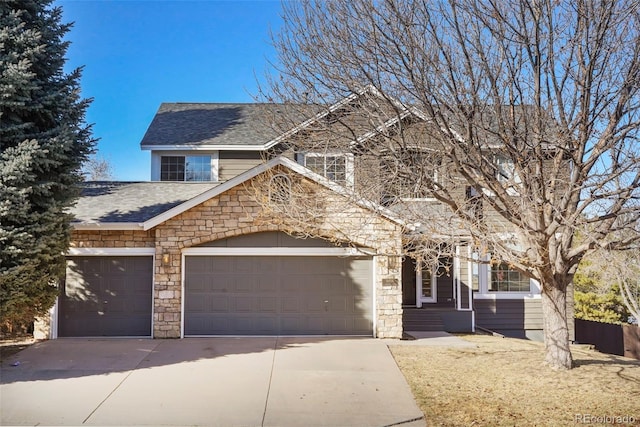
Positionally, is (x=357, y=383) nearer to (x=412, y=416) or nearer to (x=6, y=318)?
(x=412, y=416)

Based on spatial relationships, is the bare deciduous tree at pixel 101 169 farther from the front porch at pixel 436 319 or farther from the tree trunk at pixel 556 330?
the tree trunk at pixel 556 330

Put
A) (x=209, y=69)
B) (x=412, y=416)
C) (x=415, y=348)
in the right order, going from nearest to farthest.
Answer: (x=412, y=416) → (x=415, y=348) → (x=209, y=69)

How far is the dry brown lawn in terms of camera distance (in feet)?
19.3

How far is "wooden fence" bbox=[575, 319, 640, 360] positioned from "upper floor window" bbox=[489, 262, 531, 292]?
2.70 meters

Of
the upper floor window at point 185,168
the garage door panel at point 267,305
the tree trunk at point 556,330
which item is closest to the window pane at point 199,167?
the upper floor window at point 185,168

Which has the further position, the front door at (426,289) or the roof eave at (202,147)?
the roof eave at (202,147)

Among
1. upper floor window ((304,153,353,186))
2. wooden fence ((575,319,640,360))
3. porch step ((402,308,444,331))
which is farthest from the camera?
wooden fence ((575,319,640,360))

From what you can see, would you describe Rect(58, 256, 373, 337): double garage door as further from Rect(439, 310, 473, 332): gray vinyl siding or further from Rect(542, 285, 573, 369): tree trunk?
Rect(542, 285, 573, 369): tree trunk

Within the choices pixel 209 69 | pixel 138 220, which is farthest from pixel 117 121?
pixel 138 220

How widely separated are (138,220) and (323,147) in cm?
473

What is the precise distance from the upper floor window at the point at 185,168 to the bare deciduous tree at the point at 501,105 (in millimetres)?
7337

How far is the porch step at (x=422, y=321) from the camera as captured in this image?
40.3 ft

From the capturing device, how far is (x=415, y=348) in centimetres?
979

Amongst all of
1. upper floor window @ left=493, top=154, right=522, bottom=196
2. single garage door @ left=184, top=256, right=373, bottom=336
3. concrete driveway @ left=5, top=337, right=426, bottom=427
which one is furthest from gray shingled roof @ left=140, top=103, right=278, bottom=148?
upper floor window @ left=493, top=154, right=522, bottom=196
